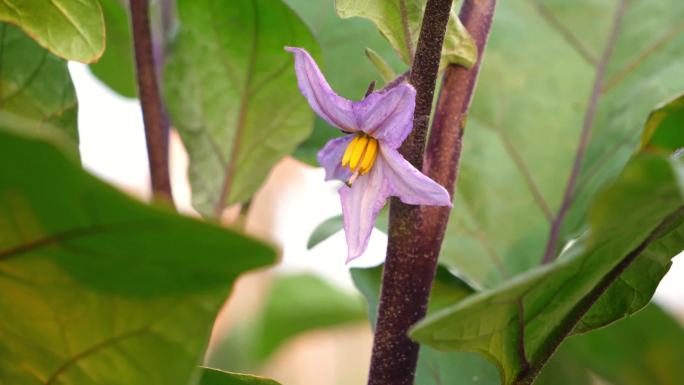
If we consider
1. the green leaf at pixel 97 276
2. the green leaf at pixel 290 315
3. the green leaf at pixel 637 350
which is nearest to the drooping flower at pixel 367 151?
the green leaf at pixel 97 276

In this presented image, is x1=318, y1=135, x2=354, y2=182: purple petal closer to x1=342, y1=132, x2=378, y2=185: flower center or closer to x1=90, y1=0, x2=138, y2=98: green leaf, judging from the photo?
x1=342, y1=132, x2=378, y2=185: flower center

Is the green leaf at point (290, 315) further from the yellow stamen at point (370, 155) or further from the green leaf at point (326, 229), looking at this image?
the yellow stamen at point (370, 155)

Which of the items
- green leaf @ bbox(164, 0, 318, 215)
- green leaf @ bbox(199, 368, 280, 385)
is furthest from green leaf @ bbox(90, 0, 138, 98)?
green leaf @ bbox(199, 368, 280, 385)

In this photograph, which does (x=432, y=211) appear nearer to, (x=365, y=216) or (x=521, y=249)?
(x=365, y=216)

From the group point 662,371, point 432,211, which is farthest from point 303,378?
point 432,211

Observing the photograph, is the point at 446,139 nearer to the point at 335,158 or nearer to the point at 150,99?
the point at 335,158

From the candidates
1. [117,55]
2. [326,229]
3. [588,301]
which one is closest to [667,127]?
[588,301]
